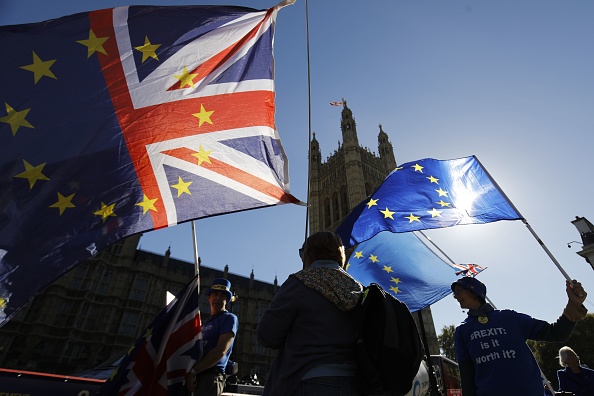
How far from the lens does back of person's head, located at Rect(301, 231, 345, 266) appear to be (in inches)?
82.2

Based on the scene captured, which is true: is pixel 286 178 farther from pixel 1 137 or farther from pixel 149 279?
pixel 149 279

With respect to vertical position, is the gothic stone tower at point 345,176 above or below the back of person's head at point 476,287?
above

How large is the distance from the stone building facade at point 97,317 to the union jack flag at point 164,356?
1667 centimetres

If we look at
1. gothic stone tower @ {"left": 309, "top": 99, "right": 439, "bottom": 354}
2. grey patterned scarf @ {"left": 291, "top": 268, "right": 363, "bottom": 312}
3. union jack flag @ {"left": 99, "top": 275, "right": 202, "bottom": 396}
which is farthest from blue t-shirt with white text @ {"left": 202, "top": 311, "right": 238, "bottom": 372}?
gothic stone tower @ {"left": 309, "top": 99, "right": 439, "bottom": 354}

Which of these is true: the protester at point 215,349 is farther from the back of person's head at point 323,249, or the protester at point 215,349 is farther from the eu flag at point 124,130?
the back of person's head at point 323,249

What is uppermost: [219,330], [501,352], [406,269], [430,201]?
[430,201]

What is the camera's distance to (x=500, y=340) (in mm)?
2744

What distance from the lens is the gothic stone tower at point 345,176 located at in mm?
37375

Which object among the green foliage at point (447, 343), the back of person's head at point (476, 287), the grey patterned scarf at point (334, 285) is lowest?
the grey patterned scarf at point (334, 285)

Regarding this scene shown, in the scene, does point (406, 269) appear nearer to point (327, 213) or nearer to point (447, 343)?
point (327, 213)

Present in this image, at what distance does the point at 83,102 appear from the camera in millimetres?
2896

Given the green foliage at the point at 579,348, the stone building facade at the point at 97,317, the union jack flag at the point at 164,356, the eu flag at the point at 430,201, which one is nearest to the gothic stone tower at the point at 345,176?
the stone building facade at the point at 97,317

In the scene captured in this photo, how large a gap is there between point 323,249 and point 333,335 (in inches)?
22.2

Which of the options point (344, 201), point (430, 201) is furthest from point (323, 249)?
point (344, 201)
